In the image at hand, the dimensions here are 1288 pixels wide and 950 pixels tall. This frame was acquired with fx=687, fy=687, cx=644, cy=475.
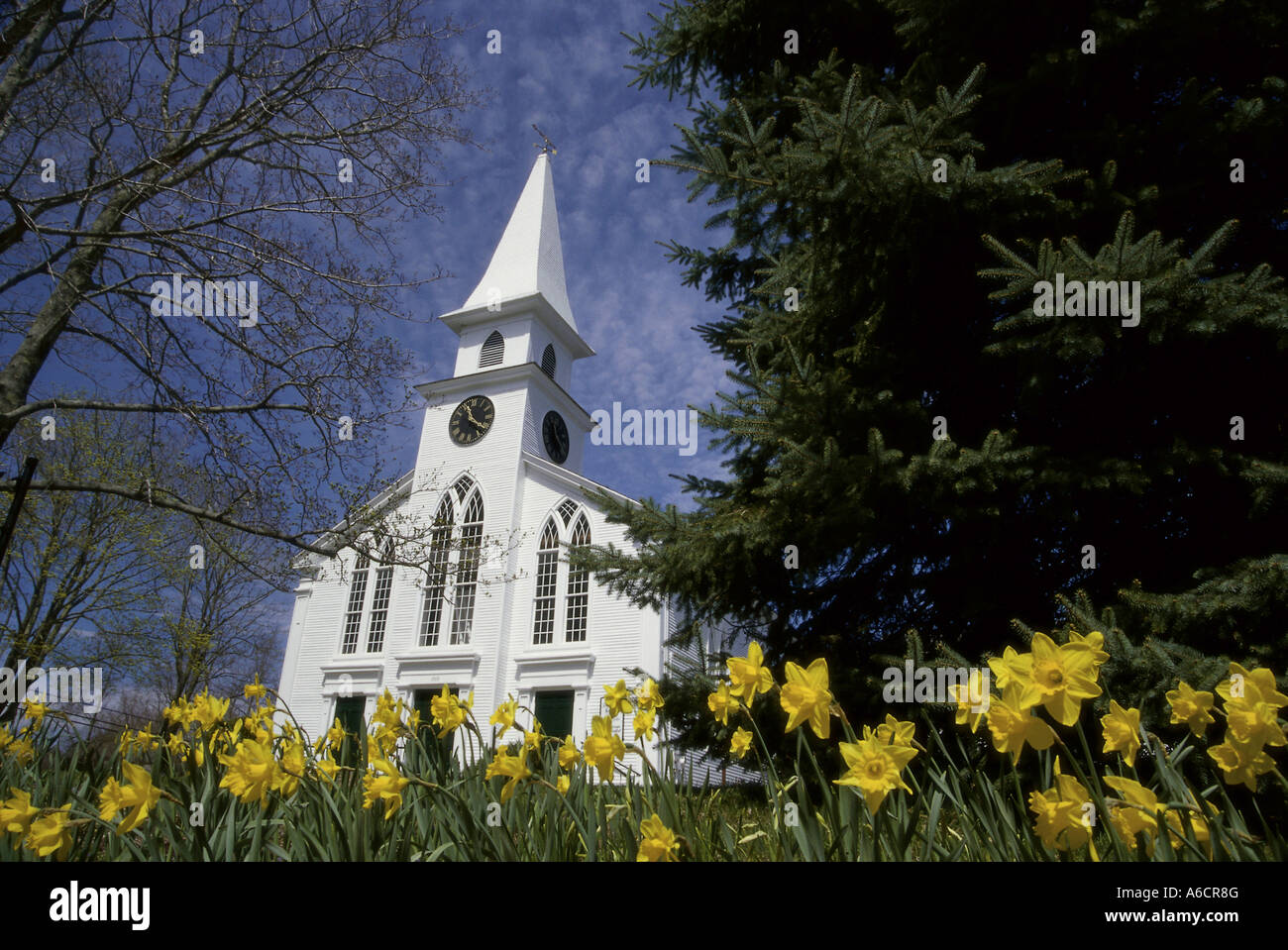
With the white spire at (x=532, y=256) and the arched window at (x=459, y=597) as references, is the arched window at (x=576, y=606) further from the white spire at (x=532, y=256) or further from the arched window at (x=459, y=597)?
the white spire at (x=532, y=256)

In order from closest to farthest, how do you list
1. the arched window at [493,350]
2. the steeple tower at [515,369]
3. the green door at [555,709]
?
the green door at [555,709], the steeple tower at [515,369], the arched window at [493,350]

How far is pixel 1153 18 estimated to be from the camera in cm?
436

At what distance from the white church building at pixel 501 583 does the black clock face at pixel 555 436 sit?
0.07m

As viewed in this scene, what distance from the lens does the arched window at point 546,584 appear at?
2003 cm

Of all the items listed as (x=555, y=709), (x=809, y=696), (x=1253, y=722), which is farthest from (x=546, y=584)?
(x=1253, y=722)

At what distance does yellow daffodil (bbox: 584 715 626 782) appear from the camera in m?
2.52

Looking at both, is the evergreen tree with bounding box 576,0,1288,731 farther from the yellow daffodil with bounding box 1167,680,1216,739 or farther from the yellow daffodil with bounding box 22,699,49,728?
the yellow daffodil with bounding box 22,699,49,728

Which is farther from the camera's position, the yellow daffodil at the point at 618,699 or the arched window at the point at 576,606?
the arched window at the point at 576,606

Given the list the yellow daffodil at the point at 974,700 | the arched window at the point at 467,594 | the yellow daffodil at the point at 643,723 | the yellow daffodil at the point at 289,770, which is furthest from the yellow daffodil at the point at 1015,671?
the arched window at the point at 467,594

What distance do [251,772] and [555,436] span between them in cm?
2329

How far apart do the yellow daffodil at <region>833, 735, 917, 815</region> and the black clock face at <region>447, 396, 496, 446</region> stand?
22743 millimetres

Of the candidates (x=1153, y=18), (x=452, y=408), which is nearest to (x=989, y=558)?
(x=1153, y=18)
